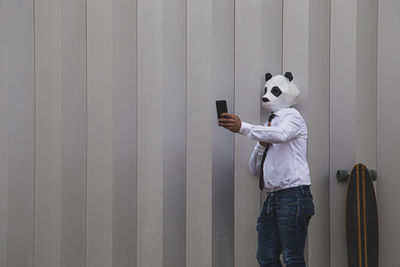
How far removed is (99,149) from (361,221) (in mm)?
1638

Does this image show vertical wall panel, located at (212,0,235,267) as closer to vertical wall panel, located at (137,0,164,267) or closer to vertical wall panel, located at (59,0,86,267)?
vertical wall panel, located at (137,0,164,267)

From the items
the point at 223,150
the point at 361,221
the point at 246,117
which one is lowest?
the point at 361,221

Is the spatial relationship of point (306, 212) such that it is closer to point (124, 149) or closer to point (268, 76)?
point (268, 76)

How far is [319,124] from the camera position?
8.58 feet

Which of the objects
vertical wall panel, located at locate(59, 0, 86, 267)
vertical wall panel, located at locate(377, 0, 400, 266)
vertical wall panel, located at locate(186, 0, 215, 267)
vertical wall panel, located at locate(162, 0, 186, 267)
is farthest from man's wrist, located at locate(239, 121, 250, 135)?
vertical wall panel, located at locate(59, 0, 86, 267)

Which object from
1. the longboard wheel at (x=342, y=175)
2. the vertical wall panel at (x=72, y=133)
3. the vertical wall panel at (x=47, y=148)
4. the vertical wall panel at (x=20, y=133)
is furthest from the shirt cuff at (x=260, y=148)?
the vertical wall panel at (x=20, y=133)


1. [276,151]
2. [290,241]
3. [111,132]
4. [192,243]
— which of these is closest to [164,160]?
[111,132]

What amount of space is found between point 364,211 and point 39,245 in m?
1.99

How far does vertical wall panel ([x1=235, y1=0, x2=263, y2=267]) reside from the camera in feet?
8.60

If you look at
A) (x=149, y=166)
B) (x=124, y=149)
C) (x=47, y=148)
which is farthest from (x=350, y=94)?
(x=47, y=148)

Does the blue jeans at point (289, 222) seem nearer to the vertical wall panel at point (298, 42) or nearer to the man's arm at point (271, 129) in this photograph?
the man's arm at point (271, 129)

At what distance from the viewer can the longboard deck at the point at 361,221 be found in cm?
248

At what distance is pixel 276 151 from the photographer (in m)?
2.31

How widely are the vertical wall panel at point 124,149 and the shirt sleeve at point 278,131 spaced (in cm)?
81
